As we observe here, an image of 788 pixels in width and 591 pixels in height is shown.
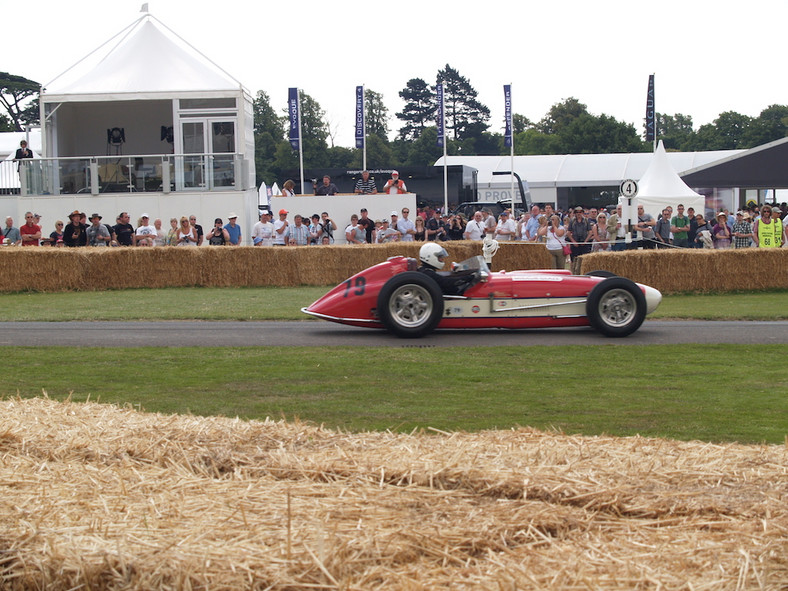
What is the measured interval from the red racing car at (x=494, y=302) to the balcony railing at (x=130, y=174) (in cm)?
1538

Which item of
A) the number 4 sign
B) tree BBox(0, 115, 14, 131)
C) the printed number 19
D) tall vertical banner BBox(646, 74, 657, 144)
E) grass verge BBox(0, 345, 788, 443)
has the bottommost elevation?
grass verge BBox(0, 345, 788, 443)

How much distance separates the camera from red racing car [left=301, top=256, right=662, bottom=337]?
39.3ft

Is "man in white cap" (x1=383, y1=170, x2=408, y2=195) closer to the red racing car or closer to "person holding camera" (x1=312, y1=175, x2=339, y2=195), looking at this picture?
"person holding camera" (x1=312, y1=175, x2=339, y2=195)

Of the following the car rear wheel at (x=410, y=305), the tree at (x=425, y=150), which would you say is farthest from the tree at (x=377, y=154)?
the car rear wheel at (x=410, y=305)

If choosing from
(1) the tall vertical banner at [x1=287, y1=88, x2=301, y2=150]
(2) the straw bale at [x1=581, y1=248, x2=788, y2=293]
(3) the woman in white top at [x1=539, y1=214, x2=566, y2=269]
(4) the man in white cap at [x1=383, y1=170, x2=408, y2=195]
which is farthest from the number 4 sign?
(1) the tall vertical banner at [x1=287, y1=88, x2=301, y2=150]

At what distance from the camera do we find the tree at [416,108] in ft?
351

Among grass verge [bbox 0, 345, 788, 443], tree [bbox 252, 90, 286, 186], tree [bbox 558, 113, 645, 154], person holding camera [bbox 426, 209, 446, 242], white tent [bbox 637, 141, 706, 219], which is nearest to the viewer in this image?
grass verge [bbox 0, 345, 788, 443]

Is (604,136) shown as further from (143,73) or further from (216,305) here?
(216,305)

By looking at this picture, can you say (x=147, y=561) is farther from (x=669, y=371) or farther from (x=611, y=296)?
(x=611, y=296)

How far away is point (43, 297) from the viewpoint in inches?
720

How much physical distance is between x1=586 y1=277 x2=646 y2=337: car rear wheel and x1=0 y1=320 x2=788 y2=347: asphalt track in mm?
158

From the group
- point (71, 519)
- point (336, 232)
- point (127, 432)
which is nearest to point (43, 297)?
point (336, 232)

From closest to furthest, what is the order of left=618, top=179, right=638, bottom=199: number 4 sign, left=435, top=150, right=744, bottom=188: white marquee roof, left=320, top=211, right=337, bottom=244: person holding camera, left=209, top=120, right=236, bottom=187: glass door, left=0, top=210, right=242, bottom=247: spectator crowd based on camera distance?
left=618, top=179, right=638, bottom=199: number 4 sign, left=0, top=210, right=242, bottom=247: spectator crowd, left=320, top=211, right=337, bottom=244: person holding camera, left=209, top=120, right=236, bottom=187: glass door, left=435, top=150, right=744, bottom=188: white marquee roof

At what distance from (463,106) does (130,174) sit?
90.6m
